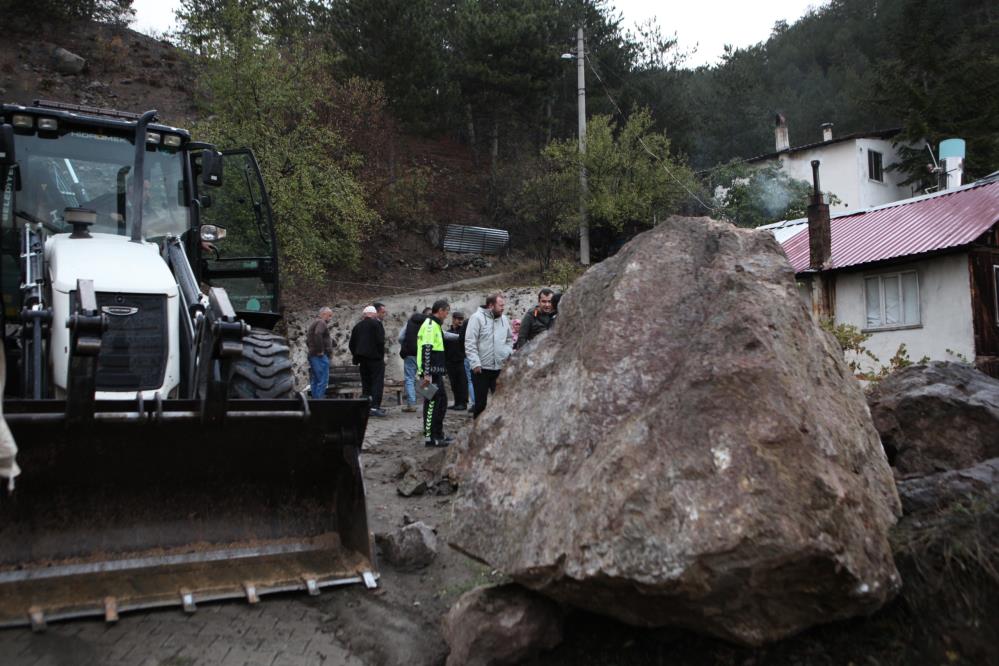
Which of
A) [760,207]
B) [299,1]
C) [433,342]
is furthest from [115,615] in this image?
[299,1]

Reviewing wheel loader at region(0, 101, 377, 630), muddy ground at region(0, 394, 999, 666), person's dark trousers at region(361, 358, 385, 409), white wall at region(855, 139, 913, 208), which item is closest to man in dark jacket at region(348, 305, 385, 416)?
person's dark trousers at region(361, 358, 385, 409)

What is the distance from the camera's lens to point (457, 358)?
11.8 meters

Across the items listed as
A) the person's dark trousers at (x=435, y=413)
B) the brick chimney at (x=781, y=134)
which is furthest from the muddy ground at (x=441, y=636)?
the brick chimney at (x=781, y=134)

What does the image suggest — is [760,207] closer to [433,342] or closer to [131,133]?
[433,342]

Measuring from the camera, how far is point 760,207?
102ft

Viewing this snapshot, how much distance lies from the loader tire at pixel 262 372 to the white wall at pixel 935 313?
1481 cm

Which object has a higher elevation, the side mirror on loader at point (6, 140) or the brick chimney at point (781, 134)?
the brick chimney at point (781, 134)

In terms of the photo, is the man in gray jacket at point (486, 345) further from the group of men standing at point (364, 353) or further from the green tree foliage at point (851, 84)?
the green tree foliage at point (851, 84)

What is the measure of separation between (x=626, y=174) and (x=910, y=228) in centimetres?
1151

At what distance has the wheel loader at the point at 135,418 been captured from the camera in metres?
4.75

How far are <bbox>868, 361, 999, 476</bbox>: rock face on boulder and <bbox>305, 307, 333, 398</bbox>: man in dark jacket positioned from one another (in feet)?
28.5

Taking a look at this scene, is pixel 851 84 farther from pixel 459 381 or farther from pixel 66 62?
pixel 459 381

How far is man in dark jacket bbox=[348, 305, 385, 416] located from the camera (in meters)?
11.5

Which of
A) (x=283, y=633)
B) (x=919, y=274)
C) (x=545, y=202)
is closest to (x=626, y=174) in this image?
(x=545, y=202)
